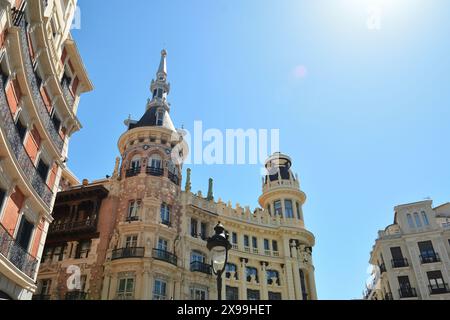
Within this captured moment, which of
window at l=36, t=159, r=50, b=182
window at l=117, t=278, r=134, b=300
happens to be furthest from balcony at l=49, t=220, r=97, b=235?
window at l=36, t=159, r=50, b=182

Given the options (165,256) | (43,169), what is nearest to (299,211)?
(165,256)

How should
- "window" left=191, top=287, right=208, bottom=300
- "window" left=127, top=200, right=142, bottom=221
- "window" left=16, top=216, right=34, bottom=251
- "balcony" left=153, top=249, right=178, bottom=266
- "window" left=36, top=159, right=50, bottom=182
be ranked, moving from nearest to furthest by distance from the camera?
"window" left=16, top=216, right=34, bottom=251 → "window" left=36, top=159, right=50, bottom=182 → "balcony" left=153, top=249, right=178, bottom=266 → "window" left=191, top=287, right=208, bottom=300 → "window" left=127, top=200, right=142, bottom=221

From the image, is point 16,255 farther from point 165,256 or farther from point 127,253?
point 165,256

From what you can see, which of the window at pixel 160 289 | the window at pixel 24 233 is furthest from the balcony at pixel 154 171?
the window at pixel 24 233

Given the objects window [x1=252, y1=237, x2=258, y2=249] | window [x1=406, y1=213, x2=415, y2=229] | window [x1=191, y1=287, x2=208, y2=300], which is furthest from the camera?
window [x1=406, y1=213, x2=415, y2=229]

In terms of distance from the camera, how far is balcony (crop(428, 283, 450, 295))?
36688mm

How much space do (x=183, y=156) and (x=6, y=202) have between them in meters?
23.3

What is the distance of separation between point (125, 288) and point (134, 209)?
658 centimetres

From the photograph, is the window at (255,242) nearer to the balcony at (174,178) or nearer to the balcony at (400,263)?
the balcony at (174,178)

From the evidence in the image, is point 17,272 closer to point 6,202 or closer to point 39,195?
point 6,202

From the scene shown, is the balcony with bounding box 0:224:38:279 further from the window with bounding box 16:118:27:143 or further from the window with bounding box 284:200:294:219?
the window with bounding box 284:200:294:219

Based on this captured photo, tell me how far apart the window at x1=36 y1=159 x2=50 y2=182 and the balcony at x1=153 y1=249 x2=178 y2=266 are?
42.1 ft

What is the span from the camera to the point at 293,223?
3969 cm
